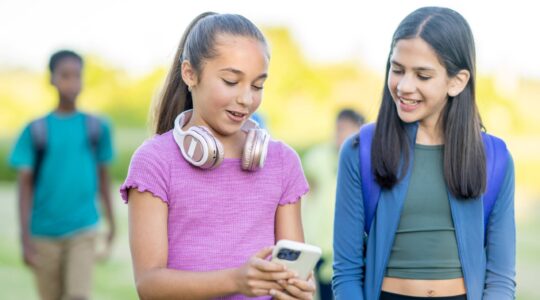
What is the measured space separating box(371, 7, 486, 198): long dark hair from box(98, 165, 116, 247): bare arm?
3.54m

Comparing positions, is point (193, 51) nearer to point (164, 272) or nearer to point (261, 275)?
point (164, 272)

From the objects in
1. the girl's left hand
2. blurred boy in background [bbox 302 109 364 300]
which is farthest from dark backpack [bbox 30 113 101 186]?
the girl's left hand

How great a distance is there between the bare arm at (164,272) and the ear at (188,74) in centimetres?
38

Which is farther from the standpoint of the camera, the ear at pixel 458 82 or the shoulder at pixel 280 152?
the ear at pixel 458 82

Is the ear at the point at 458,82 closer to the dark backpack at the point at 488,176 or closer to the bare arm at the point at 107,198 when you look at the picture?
the dark backpack at the point at 488,176

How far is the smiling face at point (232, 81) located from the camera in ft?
8.62

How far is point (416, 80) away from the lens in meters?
3.06

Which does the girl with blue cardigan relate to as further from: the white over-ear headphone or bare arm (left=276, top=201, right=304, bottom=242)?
the white over-ear headphone

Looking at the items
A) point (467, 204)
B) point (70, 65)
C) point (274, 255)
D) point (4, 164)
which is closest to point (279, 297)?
point (274, 255)

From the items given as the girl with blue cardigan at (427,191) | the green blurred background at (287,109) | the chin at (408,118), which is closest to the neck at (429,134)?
the girl with blue cardigan at (427,191)

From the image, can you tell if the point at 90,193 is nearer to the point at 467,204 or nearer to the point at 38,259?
the point at 38,259

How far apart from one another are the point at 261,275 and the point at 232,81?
61cm

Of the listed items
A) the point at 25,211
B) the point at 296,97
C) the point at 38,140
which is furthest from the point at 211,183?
the point at 296,97

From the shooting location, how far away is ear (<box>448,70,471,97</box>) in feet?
10.3
